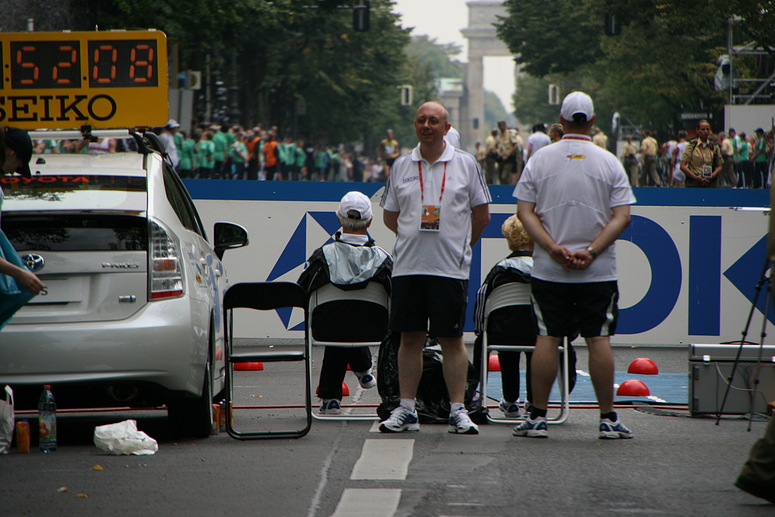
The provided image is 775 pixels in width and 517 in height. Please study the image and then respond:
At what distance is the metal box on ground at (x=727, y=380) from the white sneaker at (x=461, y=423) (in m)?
1.73

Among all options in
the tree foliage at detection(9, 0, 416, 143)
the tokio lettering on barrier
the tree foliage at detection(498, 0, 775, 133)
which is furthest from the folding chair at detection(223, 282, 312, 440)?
the tree foliage at detection(498, 0, 775, 133)

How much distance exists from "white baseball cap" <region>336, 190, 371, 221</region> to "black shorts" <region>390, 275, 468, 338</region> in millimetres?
926

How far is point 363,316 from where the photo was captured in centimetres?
739

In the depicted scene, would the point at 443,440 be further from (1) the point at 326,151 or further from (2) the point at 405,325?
(1) the point at 326,151

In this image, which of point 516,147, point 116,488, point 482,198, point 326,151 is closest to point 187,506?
point 116,488

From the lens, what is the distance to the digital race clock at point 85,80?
827 centimetres

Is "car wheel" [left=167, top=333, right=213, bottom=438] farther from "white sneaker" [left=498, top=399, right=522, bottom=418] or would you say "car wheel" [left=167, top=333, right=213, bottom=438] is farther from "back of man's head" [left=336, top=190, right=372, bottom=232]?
"white sneaker" [left=498, top=399, right=522, bottom=418]

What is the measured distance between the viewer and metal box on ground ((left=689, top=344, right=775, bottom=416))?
7.39 m

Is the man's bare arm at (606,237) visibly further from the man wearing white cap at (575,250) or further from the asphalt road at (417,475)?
the asphalt road at (417,475)

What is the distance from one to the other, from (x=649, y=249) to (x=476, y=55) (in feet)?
524

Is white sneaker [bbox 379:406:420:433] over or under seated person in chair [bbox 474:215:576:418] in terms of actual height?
under

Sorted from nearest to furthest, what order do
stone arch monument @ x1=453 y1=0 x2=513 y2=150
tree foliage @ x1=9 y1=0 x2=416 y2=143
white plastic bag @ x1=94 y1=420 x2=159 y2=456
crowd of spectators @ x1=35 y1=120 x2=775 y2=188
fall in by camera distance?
white plastic bag @ x1=94 y1=420 x2=159 y2=456
tree foliage @ x1=9 y1=0 x2=416 y2=143
crowd of spectators @ x1=35 y1=120 x2=775 y2=188
stone arch monument @ x1=453 y1=0 x2=513 y2=150

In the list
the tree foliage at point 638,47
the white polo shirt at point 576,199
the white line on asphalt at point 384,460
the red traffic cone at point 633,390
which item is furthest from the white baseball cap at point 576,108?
the tree foliage at point 638,47

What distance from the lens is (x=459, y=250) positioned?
6594 millimetres
